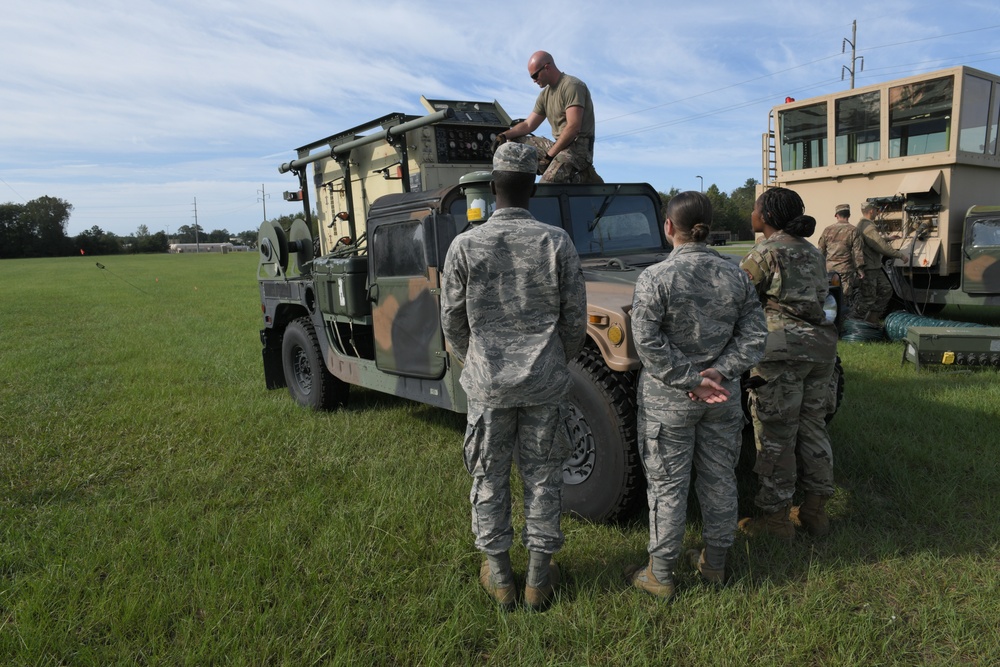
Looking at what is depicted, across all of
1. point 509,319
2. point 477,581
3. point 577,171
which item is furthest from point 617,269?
point 477,581

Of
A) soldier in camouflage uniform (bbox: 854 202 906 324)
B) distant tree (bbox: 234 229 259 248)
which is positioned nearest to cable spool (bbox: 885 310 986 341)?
soldier in camouflage uniform (bbox: 854 202 906 324)

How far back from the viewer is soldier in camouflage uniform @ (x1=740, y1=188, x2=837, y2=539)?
3.22m

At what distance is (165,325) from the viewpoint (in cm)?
1244

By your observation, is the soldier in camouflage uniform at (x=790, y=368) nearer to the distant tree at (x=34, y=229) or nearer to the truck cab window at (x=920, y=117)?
the truck cab window at (x=920, y=117)

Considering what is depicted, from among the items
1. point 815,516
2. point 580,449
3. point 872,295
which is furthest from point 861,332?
point 580,449

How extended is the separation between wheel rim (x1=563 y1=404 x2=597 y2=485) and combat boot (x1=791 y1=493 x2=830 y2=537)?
1.04 meters

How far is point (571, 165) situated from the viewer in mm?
4773

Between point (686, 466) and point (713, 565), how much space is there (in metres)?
0.47

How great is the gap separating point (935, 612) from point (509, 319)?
1.98 meters

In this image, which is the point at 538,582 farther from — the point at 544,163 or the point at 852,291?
the point at 852,291

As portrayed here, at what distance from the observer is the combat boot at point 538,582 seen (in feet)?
9.01

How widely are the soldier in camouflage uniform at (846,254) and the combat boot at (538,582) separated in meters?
7.05

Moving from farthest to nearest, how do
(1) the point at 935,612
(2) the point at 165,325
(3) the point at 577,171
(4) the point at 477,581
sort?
(2) the point at 165,325 < (3) the point at 577,171 < (4) the point at 477,581 < (1) the point at 935,612

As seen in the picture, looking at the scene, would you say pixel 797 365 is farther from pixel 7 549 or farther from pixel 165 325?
pixel 165 325
